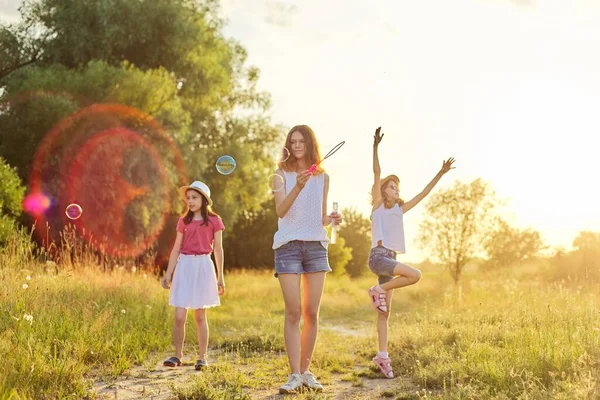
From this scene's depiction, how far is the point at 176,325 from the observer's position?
7457 mm

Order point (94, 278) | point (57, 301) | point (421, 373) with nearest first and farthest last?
point (421, 373) → point (57, 301) → point (94, 278)

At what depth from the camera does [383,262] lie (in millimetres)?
7156

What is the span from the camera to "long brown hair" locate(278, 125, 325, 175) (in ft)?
19.3

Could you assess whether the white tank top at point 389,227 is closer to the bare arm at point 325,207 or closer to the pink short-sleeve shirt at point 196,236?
the bare arm at point 325,207

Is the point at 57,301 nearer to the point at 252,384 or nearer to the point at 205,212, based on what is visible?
the point at 205,212

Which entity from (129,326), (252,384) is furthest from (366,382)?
(129,326)

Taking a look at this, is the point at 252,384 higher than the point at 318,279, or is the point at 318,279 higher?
the point at 318,279

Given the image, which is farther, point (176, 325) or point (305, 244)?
point (176, 325)

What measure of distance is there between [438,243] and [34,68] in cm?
1673

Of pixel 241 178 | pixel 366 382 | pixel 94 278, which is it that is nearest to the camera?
pixel 366 382

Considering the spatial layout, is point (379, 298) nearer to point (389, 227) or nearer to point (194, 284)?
point (389, 227)

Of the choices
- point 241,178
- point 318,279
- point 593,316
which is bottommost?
point 593,316

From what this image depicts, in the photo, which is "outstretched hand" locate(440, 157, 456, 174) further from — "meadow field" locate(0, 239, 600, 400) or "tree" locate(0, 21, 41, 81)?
"tree" locate(0, 21, 41, 81)

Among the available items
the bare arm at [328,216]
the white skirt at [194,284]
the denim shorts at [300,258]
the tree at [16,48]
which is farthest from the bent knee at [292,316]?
the tree at [16,48]
